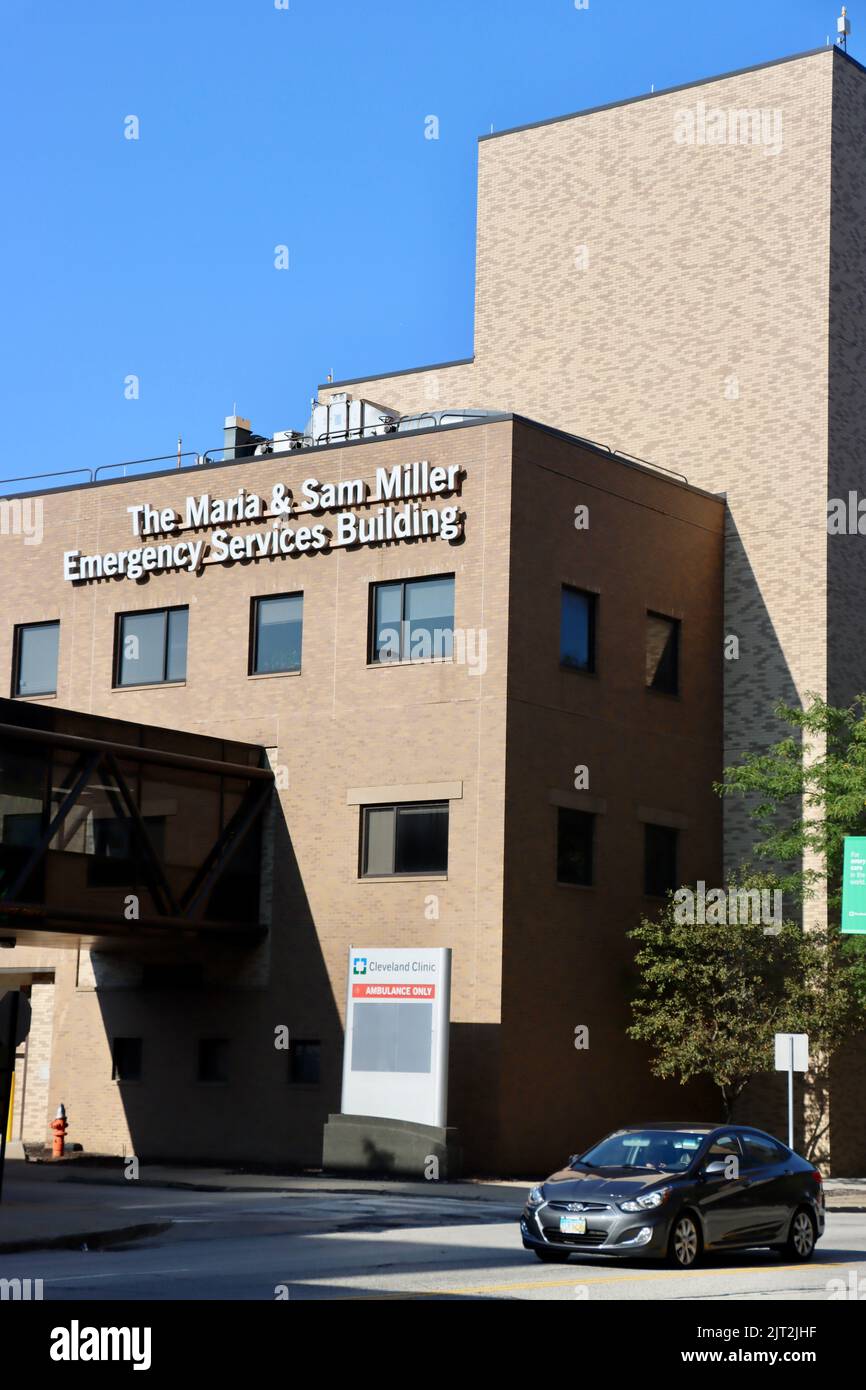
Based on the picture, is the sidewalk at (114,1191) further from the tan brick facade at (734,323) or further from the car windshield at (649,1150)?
the tan brick facade at (734,323)

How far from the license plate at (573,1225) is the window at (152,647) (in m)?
21.5

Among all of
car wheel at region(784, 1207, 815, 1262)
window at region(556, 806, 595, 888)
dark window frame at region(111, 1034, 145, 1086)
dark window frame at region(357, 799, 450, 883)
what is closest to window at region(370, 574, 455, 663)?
dark window frame at region(357, 799, 450, 883)

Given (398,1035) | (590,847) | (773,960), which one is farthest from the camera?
(773,960)

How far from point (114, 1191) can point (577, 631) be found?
1367 cm

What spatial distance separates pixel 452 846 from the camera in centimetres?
3325

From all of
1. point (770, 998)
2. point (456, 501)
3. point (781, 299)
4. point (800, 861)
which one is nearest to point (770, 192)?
point (781, 299)

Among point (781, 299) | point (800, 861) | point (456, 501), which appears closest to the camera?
point (456, 501)

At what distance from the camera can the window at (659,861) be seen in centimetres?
3678

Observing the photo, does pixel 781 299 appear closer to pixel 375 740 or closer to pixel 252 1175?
pixel 375 740

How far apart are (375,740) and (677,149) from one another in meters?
16.2

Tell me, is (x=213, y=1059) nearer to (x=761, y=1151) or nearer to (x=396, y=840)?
(x=396, y=840)

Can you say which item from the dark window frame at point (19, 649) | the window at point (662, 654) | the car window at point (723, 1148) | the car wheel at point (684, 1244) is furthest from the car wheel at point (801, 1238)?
the dark window frame at point (19, 649)

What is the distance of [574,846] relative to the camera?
114 feet

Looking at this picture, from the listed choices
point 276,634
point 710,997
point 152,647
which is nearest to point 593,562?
point 276,634
